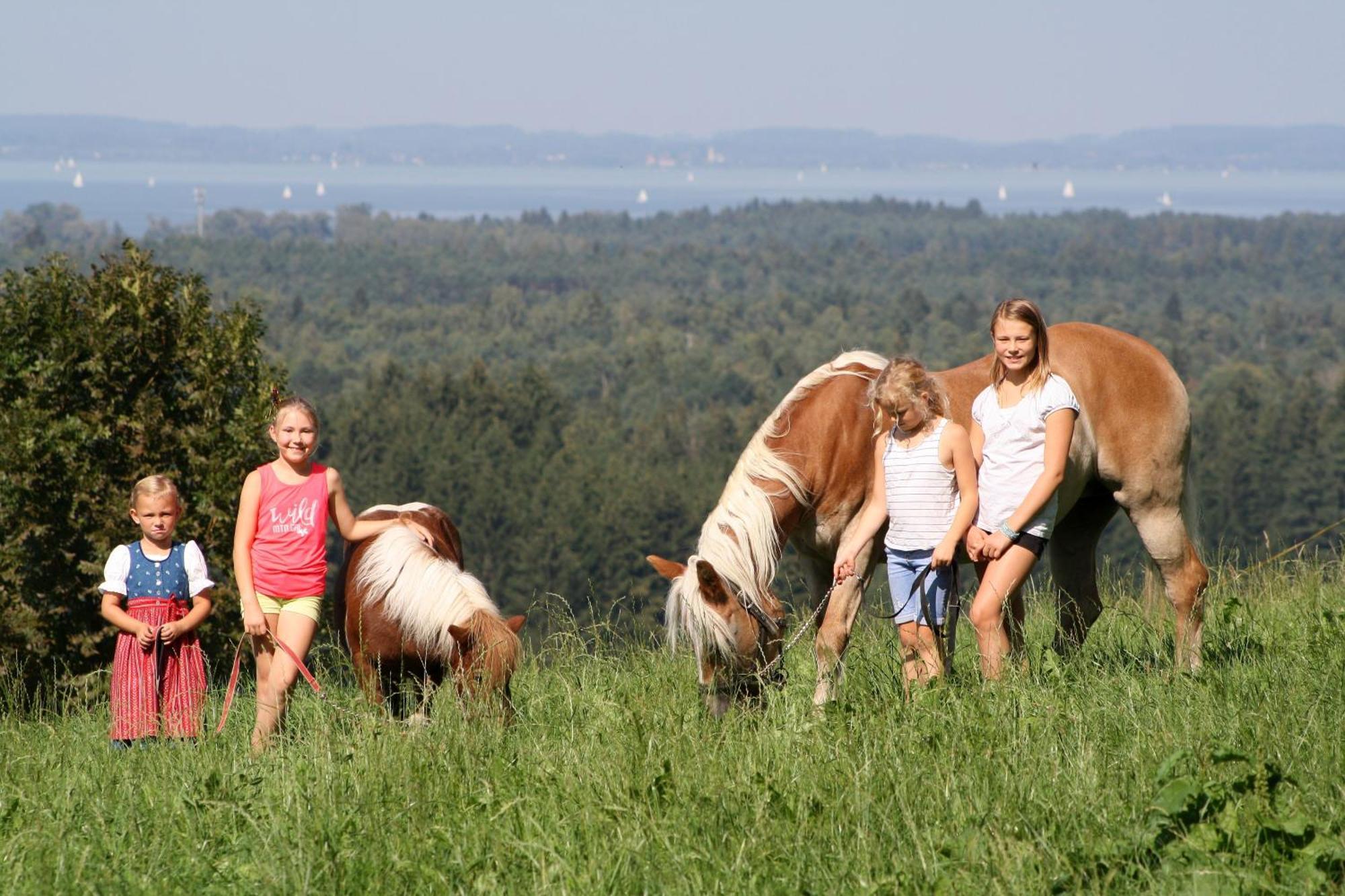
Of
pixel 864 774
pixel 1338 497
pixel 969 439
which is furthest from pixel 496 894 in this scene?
pixel 1338 497

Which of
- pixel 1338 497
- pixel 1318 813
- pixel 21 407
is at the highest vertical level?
pixel 1318 813

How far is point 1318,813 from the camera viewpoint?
3.56 metres

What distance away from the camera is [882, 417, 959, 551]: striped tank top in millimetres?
5422

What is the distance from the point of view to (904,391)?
17.8ft

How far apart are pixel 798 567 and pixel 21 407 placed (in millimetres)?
10663

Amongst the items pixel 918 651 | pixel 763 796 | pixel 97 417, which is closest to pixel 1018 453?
pixel 918 651

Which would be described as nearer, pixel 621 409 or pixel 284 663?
pixel 284 663

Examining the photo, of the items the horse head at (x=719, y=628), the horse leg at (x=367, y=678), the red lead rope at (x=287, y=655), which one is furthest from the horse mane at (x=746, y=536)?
the red lead rope at (x=287, y=655)

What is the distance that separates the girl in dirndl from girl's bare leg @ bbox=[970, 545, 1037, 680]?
305cm

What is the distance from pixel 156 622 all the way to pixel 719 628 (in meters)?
2.27

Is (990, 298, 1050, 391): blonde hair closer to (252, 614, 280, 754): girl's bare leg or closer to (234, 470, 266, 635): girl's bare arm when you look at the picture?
(234, 470, 266, 635): girl's bare arm

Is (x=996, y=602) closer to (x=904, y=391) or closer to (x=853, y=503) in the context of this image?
(x=904, y=391)

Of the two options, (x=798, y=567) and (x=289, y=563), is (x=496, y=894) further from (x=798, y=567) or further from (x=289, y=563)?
(x=798, y=567)

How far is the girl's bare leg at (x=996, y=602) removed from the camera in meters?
5.22
